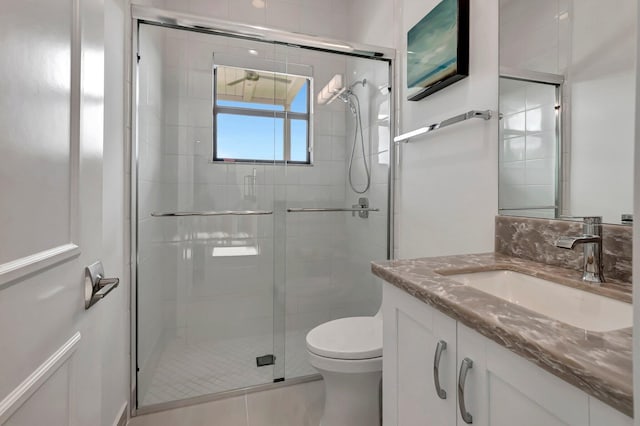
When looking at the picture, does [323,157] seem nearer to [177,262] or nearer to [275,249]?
[275,249]

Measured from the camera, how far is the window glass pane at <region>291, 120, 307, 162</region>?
2088mm

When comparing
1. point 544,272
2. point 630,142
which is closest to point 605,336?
point 544,272

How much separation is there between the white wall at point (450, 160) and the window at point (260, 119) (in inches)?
27.4

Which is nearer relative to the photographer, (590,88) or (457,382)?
(457,382)

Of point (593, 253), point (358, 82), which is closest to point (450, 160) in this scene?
point (593, 253)

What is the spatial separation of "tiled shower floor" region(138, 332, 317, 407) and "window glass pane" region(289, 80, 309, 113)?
156 centimetres

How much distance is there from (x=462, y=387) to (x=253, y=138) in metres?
1.89

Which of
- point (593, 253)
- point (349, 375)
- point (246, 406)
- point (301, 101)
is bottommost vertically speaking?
point (246, 406)

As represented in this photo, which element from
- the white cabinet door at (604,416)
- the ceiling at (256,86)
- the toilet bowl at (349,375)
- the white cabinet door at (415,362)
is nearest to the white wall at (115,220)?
the ceiling at (256,86)

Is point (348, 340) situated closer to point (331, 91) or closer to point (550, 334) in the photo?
point (550, 334)

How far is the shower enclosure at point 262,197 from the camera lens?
75.7 inches

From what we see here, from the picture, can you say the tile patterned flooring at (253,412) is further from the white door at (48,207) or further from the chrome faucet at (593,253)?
the chrome faucet at (593,253)

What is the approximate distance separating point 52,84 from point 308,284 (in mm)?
1829

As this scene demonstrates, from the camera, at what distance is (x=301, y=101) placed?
6.85 feet
